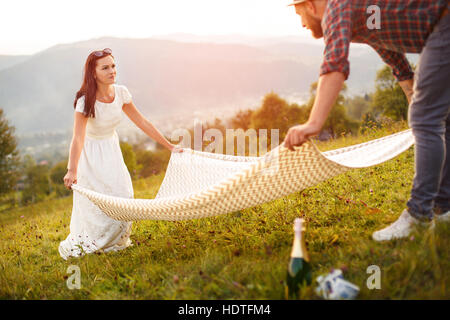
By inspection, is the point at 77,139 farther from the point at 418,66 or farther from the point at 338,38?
the point at 418,66

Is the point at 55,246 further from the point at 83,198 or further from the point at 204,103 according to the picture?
the point at 204,103

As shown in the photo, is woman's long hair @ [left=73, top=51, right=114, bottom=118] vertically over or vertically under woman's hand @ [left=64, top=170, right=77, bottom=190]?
over

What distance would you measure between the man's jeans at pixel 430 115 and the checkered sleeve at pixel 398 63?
0.35 meters

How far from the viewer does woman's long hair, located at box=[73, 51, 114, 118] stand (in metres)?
3.08

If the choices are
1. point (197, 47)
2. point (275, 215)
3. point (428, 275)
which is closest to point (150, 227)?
point (275, 215)

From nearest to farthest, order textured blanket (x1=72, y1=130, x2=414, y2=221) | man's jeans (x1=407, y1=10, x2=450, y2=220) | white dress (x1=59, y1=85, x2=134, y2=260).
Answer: man's jeans (x1=407, y1=10, x2=450, y2=220) < textured blanket (x1=72, y1=130, x2=414, y2=221) < white dress (x1=59, y1=85, x2=134, y2=260)

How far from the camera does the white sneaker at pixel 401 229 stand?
2.05m

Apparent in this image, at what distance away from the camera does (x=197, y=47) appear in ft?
539

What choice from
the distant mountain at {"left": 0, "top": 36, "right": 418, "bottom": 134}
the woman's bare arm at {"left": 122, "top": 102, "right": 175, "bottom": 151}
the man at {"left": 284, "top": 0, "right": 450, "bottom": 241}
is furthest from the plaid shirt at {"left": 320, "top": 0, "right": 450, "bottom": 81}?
the distant mountain at {"left": 0, "top": 36, "right": 418, "bottom": 134}

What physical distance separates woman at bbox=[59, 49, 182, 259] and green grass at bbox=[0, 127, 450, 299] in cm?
22

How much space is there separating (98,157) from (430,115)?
2.80 m

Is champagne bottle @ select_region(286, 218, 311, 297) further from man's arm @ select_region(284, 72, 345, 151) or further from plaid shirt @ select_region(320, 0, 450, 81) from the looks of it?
plaid shirt @ select_region(320, 0, 450, 81)

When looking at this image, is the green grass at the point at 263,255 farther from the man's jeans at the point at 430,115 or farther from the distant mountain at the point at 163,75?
the distant mountain at the point at 163,75
